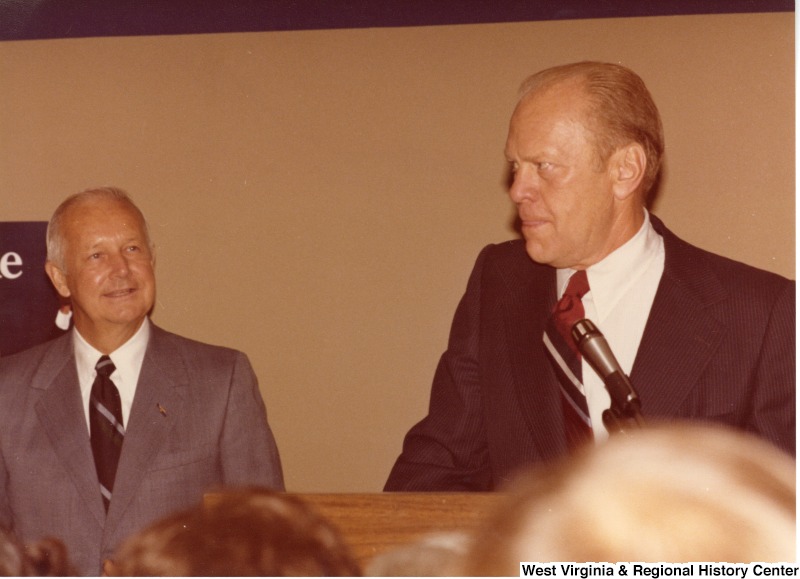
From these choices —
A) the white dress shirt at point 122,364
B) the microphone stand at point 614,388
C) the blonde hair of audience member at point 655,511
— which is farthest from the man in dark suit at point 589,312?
the blonde hair of audience member at point 655,511

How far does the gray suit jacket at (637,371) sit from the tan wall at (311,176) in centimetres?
36

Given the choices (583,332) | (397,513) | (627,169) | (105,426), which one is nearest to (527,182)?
(627,169)

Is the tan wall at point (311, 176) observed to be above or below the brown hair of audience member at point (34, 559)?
above

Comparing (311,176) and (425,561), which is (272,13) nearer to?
(311,176)

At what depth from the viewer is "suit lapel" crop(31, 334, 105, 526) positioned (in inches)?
75.7

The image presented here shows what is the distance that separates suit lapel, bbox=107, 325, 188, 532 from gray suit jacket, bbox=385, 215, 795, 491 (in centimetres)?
58

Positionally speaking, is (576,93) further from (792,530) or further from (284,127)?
(792,530)

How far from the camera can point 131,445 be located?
6.39 ft

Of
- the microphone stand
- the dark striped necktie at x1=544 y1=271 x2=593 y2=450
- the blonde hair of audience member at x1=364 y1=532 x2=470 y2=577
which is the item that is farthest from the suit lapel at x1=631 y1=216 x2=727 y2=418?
the blonde hair of audience member at x1=364 y1=532 x2=470 y2=577

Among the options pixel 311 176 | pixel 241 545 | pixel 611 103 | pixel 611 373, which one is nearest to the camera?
pixel 241 545

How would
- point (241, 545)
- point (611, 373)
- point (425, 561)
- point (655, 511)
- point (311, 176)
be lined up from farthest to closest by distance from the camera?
1. point (311, 176)
2. point (611, 373)
3. point (425, 561)
4. point (241, 545)
5. point (655, 511)

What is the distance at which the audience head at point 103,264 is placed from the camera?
204 centimetres

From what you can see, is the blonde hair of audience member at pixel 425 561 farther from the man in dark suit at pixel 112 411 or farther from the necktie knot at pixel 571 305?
the man in dark suit at pixel 112 411

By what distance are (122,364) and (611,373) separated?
1.23 m
